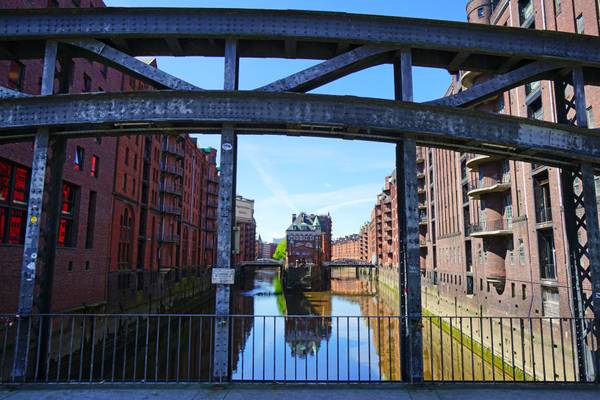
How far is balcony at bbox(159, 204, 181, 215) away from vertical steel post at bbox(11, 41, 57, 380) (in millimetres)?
37696

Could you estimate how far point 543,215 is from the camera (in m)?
20.3

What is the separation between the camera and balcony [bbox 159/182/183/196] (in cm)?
4334

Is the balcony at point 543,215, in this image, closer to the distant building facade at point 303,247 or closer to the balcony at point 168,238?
the balcony at point 168,238

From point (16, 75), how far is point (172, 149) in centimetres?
2947

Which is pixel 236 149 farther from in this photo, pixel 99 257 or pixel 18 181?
pixel 99 257

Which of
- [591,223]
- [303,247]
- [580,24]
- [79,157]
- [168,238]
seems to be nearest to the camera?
[591,223]

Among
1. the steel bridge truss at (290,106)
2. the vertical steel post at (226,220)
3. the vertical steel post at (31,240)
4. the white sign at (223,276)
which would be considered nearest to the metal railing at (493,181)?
the steel bridge truss at (290,106)

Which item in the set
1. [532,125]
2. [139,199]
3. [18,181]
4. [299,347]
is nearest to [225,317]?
[532,125]

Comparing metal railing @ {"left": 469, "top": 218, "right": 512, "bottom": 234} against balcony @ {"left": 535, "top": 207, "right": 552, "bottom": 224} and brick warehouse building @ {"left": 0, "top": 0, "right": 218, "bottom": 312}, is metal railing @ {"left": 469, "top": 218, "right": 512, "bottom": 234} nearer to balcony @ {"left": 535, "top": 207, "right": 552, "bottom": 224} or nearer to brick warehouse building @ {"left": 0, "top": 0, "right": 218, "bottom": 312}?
balcony @ {"left": 535, "top": 207, "right": 552, "bottom": 224}

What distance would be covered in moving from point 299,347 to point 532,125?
2552cm

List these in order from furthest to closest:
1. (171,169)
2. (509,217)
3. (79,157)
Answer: (171,169)
(509,217)
(79,157)

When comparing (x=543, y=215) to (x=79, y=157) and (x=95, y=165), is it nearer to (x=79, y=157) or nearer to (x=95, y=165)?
(x=79, y=157)

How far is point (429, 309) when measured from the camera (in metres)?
42.4

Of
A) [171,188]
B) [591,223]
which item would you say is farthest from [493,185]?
[171,188]
